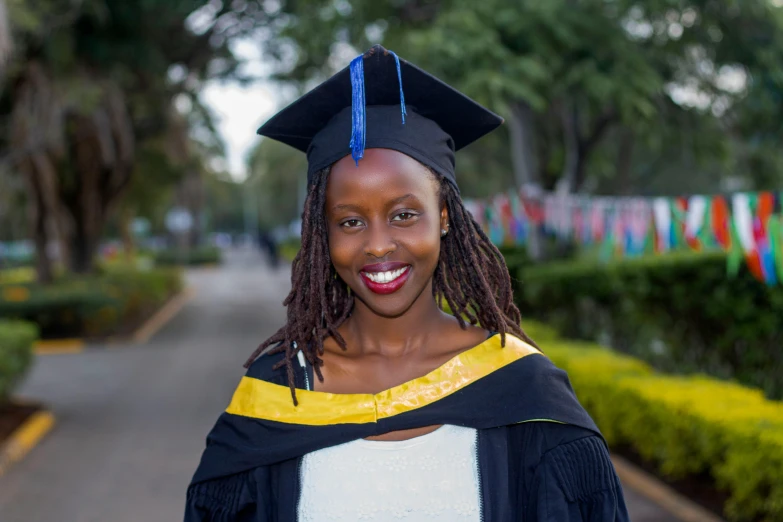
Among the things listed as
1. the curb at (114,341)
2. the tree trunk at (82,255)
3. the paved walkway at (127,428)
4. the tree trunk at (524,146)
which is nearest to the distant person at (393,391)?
the paved walkway at (127,428)

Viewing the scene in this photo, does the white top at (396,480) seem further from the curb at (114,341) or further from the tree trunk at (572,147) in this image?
the tree trunk at (572,147)

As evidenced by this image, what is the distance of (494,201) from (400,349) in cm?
1173

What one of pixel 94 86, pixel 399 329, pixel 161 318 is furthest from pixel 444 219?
pixel 161 318

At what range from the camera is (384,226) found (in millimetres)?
2049

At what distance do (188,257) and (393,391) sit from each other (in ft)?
166

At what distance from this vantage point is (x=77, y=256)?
21.3 m

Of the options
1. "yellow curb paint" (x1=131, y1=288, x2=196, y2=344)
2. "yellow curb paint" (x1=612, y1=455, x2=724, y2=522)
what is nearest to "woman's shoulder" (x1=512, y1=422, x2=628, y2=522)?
"yellow curb paint" (x1=612, y1=455, x2=724, y2=522)

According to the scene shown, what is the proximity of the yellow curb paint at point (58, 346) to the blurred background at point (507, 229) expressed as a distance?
0.08 m

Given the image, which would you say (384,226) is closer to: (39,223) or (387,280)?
(387,280)

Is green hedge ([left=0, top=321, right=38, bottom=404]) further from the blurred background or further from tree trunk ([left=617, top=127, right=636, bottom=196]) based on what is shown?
tree trunk ([left=617, top=127, right=636, bottom=196])

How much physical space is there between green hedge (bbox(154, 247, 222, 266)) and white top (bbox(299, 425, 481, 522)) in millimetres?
48829

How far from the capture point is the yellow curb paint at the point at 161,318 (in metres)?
17.6

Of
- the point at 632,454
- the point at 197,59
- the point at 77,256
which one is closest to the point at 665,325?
the point at 632,454

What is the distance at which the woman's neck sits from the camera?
2.20 m
